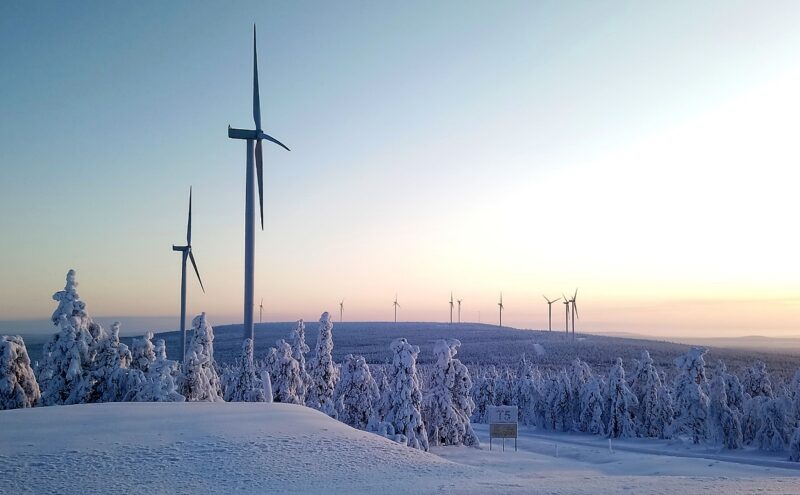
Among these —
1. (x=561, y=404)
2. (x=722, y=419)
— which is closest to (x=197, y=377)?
(x=722, y=419)

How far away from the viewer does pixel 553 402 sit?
89688 millimetres

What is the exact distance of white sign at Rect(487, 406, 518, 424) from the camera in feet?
173

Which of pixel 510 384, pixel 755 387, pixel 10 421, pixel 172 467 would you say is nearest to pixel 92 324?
pixel 10 421

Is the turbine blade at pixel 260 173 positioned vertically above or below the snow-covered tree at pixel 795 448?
above

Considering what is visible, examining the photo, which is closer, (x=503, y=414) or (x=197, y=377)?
(x=197, y=377)

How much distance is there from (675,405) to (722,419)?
10.8 meters

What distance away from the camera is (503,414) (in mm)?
53094

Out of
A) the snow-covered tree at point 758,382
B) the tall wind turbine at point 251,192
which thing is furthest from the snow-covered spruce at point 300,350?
the snow-covered tree at point 758,382

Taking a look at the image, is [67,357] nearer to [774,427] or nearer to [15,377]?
[15,377]

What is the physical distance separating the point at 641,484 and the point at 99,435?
1896 centimetres

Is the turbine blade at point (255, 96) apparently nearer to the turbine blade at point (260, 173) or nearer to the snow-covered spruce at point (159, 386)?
the turbine blade at point (260, 173)

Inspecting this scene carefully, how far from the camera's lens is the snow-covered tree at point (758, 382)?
235 feet

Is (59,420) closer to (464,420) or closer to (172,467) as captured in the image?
(172,467)

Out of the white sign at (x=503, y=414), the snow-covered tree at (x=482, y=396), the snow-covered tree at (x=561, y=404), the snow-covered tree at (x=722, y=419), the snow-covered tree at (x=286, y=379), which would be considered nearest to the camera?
the white sign at (x=503, y=414)
